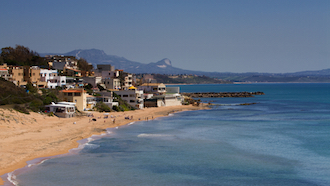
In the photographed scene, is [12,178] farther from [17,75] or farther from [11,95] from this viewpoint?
[17,75]

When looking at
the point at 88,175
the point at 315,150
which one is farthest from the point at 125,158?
the point at 315,150

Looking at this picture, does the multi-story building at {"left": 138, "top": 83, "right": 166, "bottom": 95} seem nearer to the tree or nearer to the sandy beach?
the tree

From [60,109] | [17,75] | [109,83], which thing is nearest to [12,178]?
[60,109]

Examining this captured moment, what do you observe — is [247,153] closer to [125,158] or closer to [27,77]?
[125,158]

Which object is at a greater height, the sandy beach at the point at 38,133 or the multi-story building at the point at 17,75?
the multi-story building at the point at 17,75

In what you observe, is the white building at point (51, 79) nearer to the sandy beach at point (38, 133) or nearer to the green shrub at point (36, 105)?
the green shrub at point (36, 105)

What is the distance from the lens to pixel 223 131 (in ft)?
118

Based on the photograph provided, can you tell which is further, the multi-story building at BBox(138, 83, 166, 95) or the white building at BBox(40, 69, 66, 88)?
the multi-story building at BBox(138, 83, 166, 95)

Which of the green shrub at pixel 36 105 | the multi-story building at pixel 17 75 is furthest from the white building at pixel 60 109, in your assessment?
the multi-story building at pixel 17 75

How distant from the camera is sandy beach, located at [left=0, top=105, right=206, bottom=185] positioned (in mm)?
21359

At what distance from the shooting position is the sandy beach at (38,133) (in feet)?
70.1

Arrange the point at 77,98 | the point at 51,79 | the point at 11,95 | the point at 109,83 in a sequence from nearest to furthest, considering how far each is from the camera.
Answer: the point at 11,95
the point at 77,98
the point at 51,79
the point at 109,83

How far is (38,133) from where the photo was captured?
28.4 meters

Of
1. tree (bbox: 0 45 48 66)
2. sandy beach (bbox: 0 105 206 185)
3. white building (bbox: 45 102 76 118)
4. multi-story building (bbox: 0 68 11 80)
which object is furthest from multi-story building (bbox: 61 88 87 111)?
tree (bbox: 0 45 48 66)
